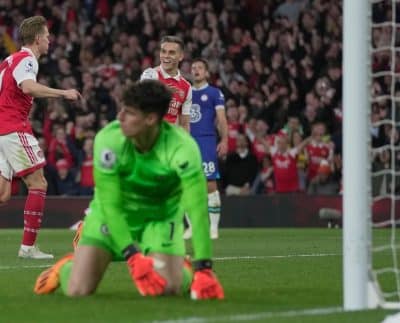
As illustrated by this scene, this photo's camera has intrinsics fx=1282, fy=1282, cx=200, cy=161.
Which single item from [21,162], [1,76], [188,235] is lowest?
[188,235]

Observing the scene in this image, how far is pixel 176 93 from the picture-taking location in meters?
13.0

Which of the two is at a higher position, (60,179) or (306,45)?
(306,45)

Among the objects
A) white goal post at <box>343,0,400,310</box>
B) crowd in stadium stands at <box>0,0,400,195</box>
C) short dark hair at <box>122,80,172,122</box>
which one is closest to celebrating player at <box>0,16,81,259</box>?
short dark hair at <box>122,80,172,122</box>

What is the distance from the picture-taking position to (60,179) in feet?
68.0

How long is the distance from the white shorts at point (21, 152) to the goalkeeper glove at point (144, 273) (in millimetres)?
4699

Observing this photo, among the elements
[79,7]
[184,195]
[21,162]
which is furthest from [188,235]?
[79,7]

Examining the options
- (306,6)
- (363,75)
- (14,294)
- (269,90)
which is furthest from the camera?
(306,6)

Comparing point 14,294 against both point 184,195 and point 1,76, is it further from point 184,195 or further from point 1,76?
point 1,76

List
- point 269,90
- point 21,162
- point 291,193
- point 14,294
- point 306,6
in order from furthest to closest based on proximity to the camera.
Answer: point 306,6 < point 269,90 < point 291,193 < point 21,162 < point 14,294

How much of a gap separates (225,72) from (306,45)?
1526mm

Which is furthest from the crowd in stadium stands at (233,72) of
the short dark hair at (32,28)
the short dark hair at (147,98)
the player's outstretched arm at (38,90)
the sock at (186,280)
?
the short dark hair at (147,98)

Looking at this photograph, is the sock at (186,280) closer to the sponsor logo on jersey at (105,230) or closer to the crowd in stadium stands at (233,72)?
the sponsor logo on jersey at (105,230)

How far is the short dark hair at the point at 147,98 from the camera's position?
7.27 meters

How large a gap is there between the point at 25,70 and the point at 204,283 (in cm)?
498
